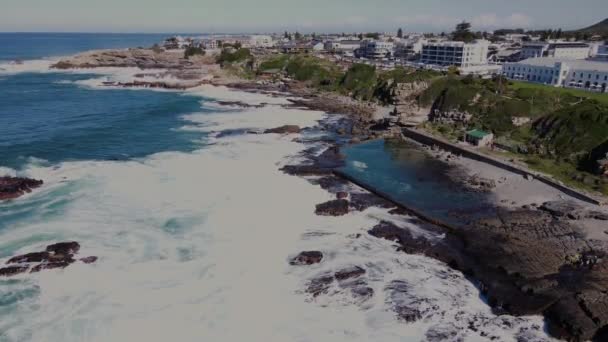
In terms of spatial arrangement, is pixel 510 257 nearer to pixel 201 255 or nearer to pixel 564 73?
pixel 201 255

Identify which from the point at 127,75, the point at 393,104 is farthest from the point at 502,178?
the point at 127,75

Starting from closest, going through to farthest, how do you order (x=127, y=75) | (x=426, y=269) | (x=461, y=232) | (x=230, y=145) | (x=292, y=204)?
(x=426, y=269), (x=461, y=232), (x=292, y=204), (x=230, y=145), (x=127, y=75)

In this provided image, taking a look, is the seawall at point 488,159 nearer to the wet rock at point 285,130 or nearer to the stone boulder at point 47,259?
the wet rock at point 285,130

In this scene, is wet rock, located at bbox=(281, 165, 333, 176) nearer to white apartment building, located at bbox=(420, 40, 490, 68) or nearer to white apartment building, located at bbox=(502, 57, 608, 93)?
white apartment building, located at bbox=(502, 57, 608, 93)

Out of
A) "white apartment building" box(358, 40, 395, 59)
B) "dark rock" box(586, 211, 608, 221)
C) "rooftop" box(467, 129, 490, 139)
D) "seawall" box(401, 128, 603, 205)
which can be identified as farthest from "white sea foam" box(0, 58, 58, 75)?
"dark rock" box(586, 211, 608, 221)

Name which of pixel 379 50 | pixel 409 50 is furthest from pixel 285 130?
pixel 409 50

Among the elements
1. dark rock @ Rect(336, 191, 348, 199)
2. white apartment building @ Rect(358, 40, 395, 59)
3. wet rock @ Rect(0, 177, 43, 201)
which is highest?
white apartment building @ Rect(358, 40, 395, 59)

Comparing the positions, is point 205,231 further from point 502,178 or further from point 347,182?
point 502,178
